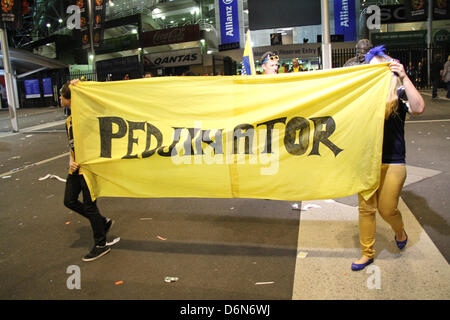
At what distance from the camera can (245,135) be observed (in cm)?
391

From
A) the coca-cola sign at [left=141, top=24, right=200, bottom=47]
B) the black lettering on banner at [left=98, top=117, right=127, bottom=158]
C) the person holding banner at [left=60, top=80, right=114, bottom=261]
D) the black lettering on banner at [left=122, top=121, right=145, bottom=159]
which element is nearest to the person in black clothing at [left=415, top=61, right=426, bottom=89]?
the coca-cola sign at [left=141, top=24, right=200, bottom=47]

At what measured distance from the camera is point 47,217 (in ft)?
18.6

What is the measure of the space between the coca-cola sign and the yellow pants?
3001cm

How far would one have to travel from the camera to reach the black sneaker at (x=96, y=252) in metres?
4.12

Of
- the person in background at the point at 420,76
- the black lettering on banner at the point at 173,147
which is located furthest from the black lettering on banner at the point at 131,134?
the person in background at the point at 420,76

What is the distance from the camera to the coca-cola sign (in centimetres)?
3140

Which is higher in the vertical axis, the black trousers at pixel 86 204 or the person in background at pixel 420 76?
the person in background at pixel 420 76

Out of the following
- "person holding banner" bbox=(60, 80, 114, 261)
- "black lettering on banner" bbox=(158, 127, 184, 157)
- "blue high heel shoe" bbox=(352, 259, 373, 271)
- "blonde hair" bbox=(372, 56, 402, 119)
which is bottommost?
"blue high heel shoe" bbox=(352, 259, 373, 271)

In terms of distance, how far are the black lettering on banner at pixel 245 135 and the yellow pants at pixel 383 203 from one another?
1.22 metres

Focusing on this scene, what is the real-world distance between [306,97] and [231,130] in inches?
33.2

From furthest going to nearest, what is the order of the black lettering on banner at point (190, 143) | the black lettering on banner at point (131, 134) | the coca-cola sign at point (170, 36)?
the coca-cola sign at point (170, 36) < the black lettering on banner at point (131, 134) < the black lettering on banner at point (190, 143)

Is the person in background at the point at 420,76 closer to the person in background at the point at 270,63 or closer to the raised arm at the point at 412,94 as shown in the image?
the person in background at the point at 270,63

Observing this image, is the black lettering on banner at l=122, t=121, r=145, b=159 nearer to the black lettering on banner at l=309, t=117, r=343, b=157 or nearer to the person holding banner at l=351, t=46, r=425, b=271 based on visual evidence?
the black lettering on banner at l=309, t=117, r=343, b=157

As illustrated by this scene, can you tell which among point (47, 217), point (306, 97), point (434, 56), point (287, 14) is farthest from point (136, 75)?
point (306, 97)
